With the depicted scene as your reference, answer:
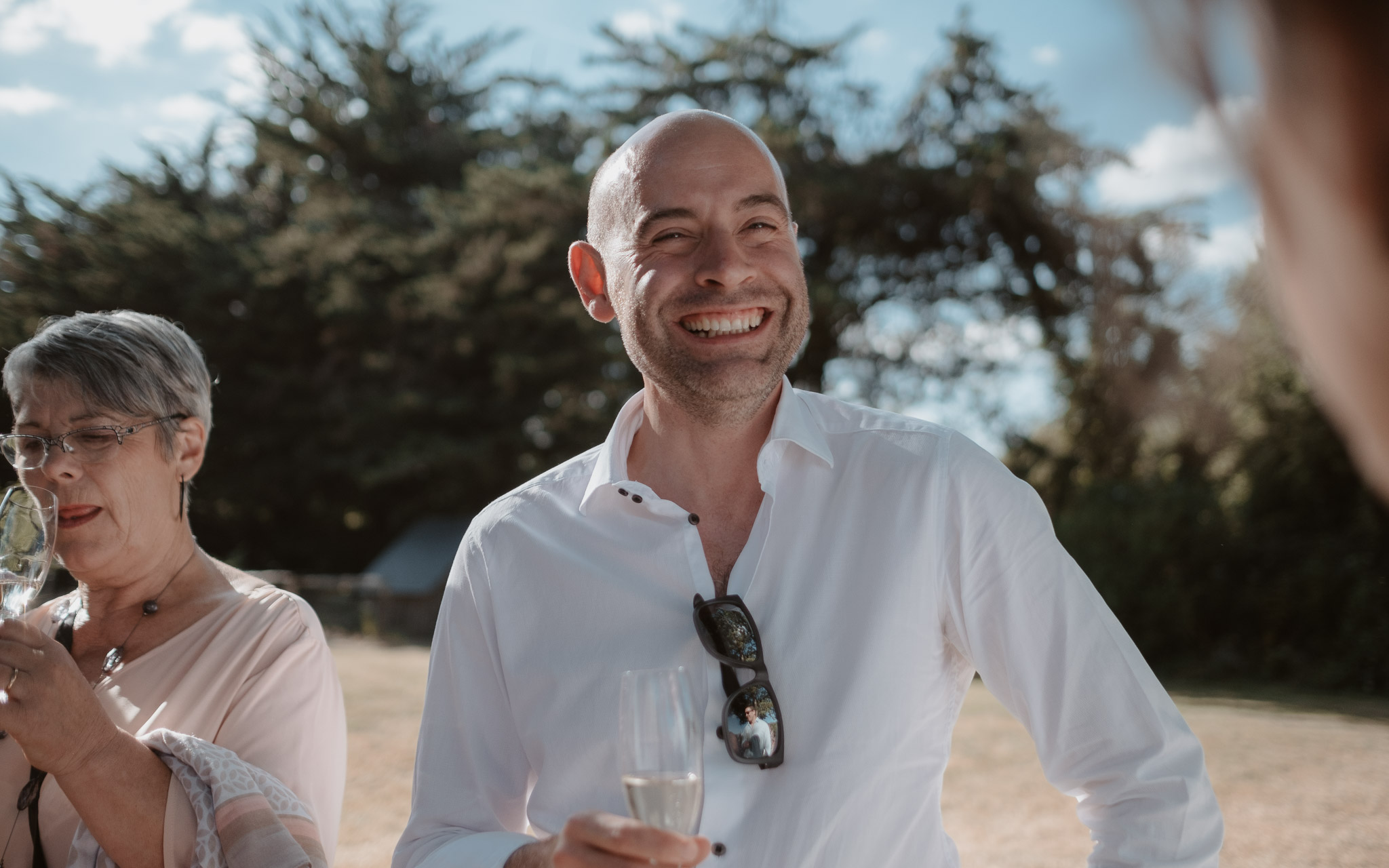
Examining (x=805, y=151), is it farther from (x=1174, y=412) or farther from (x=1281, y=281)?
(x=1281, y=281)

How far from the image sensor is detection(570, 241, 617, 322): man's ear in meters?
2.85

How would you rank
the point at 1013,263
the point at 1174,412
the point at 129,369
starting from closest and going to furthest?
the point at 129,369 → the point at 1174,412 → the point at 1013,263

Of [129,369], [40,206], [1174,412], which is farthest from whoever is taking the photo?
[1174,412]

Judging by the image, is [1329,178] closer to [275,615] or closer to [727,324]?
[727,324]

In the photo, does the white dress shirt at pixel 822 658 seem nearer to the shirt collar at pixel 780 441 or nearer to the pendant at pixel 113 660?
the shirt collar at pixel 780 441

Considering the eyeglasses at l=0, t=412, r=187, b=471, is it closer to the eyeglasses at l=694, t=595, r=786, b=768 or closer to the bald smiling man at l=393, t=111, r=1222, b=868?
the bald smiling man at l=393, t=111, r=1222, b=868

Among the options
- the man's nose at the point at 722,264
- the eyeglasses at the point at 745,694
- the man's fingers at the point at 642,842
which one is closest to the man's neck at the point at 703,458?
the man's nose at the point at 722,264

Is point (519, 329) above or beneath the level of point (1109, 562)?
above

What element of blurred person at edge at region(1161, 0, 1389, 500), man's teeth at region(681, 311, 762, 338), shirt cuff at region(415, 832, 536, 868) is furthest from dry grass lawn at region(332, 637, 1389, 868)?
blurred person at edge at region(1161, 0, 1389, 500)

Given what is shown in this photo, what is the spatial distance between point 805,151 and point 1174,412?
918 centimetres

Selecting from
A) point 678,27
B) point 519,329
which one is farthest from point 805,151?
point 519,329

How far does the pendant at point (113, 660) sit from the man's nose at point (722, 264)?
5.85 ft

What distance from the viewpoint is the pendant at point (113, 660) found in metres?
2.79

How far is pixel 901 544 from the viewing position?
223 centimetres
